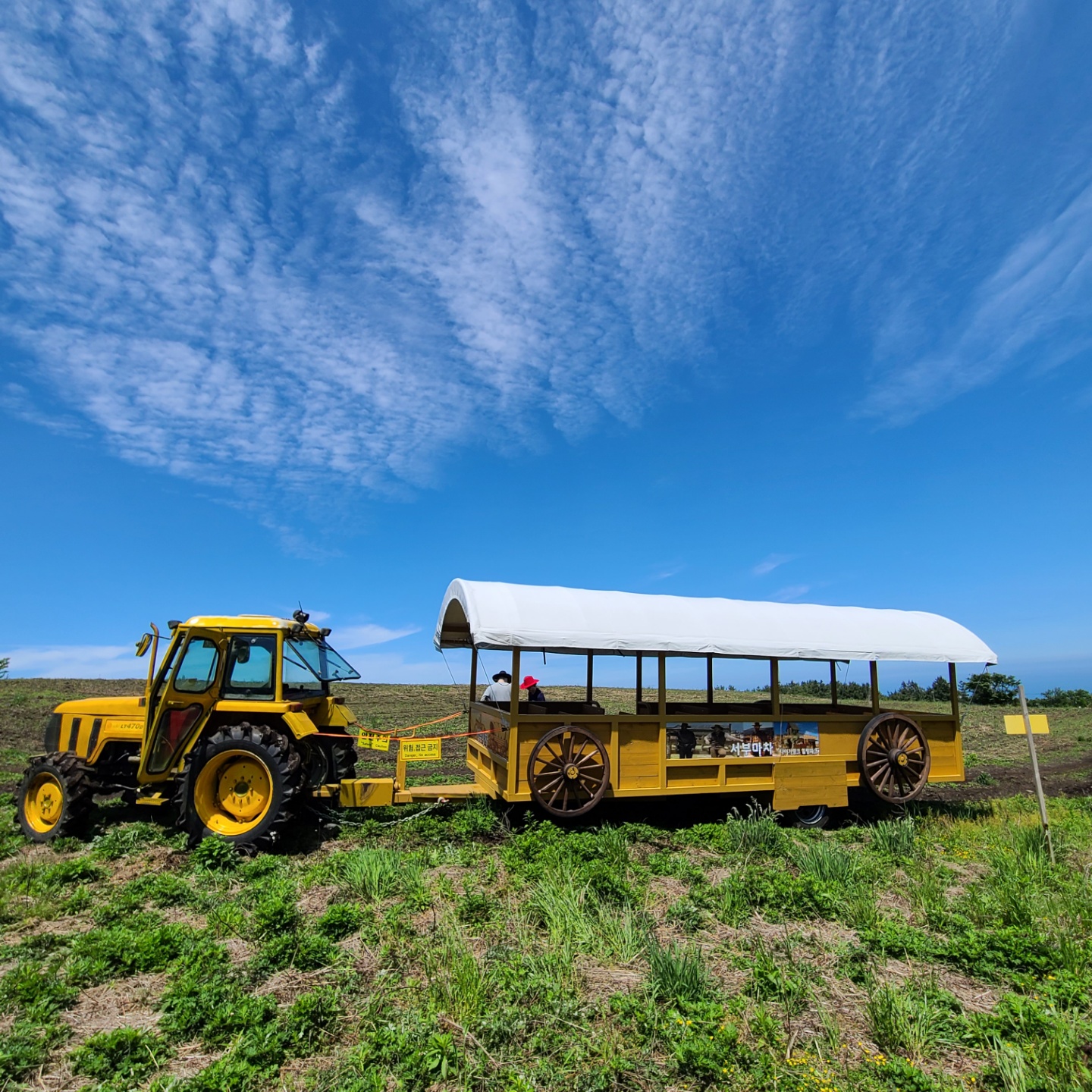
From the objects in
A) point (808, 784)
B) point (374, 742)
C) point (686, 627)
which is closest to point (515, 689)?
point (374, 742)

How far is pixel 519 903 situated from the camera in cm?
635

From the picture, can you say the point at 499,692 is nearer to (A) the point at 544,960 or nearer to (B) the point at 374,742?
(B) the point at 374,742

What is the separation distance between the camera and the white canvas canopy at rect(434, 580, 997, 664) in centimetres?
871

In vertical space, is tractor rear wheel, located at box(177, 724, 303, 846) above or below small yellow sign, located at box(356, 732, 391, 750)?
below

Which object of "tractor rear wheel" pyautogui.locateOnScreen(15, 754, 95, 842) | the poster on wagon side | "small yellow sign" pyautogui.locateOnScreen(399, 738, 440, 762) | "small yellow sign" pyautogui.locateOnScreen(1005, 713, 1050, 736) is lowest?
"tractor rear wheel" pyautogui.locateOnScreen(15, 754, 95, 842)

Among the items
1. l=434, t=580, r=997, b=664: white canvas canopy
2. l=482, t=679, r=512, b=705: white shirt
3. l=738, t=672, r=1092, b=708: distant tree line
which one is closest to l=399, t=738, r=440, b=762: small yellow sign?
l=482, t=679, r=512, b=705: white shirt

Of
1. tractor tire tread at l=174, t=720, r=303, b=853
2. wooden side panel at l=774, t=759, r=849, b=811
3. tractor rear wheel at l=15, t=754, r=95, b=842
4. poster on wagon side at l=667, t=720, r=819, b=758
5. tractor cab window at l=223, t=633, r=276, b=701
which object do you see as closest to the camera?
tractor tire tread at l=174, t=720, r=303, b=853

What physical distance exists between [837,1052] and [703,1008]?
804 mm

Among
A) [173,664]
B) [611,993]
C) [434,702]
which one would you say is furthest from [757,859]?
[434,702]

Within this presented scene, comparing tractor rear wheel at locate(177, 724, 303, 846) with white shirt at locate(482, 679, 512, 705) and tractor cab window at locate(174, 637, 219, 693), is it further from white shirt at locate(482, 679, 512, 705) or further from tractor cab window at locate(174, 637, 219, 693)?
white shirt at locate(482, 679, 512, 705)

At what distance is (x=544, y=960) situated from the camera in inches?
198

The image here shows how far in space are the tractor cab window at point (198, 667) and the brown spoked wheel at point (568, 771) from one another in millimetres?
4197

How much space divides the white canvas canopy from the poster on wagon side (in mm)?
1097

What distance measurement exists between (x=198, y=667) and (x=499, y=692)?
4.36m
